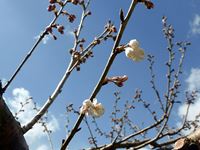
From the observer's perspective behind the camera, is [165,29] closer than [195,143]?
No

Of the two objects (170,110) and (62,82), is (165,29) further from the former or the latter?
(62,82)

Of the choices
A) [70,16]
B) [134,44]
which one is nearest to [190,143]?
[134,44]

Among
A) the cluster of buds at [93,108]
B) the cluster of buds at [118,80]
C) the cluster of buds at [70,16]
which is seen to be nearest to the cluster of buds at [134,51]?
the cluster of buds at [118,80]

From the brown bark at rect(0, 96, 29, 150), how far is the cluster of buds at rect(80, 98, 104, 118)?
432 mm

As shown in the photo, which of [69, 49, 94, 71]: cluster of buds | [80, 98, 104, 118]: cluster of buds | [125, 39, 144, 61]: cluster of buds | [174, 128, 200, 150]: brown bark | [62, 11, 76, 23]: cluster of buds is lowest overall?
[174, 128, 200, 150]: brown bark

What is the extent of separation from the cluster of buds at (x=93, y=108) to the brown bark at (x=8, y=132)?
432 millimetres

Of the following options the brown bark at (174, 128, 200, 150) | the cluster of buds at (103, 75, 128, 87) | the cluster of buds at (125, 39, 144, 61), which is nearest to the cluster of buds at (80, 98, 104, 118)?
the cluster of buds at (103, 75, 128, 87)

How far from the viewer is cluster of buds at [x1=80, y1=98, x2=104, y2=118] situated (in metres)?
2.15

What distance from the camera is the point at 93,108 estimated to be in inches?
88.3

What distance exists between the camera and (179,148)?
2.21m

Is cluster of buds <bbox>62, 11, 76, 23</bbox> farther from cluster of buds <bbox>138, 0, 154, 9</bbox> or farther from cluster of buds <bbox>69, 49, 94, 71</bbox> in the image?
cluster of buds <bbox>138, 0, 154, 9</bbox>

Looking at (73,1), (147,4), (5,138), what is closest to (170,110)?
(73,1)

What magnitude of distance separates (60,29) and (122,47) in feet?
7.40

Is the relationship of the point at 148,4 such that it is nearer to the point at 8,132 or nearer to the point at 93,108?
the point at 93,108
